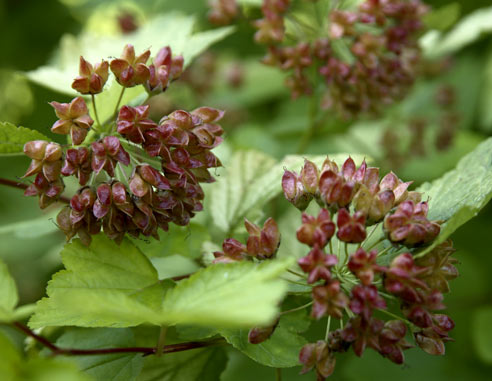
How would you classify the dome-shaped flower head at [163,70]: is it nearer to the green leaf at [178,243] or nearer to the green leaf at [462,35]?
the green leaf at [178,243]

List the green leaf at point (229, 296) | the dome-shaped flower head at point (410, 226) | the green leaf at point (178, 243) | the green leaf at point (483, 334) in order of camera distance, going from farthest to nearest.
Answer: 1. the green leaf at point (483, 334)
2. the green leaf at point (178, 243)
3. the dome-shaped flower head at point (410, 226)
4. the green leaf at point (229, 296)

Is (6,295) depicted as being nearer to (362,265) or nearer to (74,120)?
(74,120)

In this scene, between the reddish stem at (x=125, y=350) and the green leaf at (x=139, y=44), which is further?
the green leaf at (x=139, y=44)

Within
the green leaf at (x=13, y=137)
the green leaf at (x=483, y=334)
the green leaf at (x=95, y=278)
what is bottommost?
the green leaf at (x=483, y=334)

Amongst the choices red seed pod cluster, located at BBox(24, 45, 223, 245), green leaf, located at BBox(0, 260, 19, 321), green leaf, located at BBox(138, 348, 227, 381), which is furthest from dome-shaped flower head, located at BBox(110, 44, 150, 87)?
green leaf, located at BBox(138, 348, 227, 381)

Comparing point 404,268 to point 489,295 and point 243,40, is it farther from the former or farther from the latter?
point 243,40

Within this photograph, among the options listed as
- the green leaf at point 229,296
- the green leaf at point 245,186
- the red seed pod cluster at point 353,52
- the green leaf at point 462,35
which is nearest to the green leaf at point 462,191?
the green leaf at point 245,186

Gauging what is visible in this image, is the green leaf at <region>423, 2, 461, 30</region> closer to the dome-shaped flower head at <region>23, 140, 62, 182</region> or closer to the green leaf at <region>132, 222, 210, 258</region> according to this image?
the green leaf at <region>132, 222, 210, 258</region>

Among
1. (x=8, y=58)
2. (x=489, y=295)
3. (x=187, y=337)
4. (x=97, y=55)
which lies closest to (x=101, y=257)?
(x=187, y=337)
